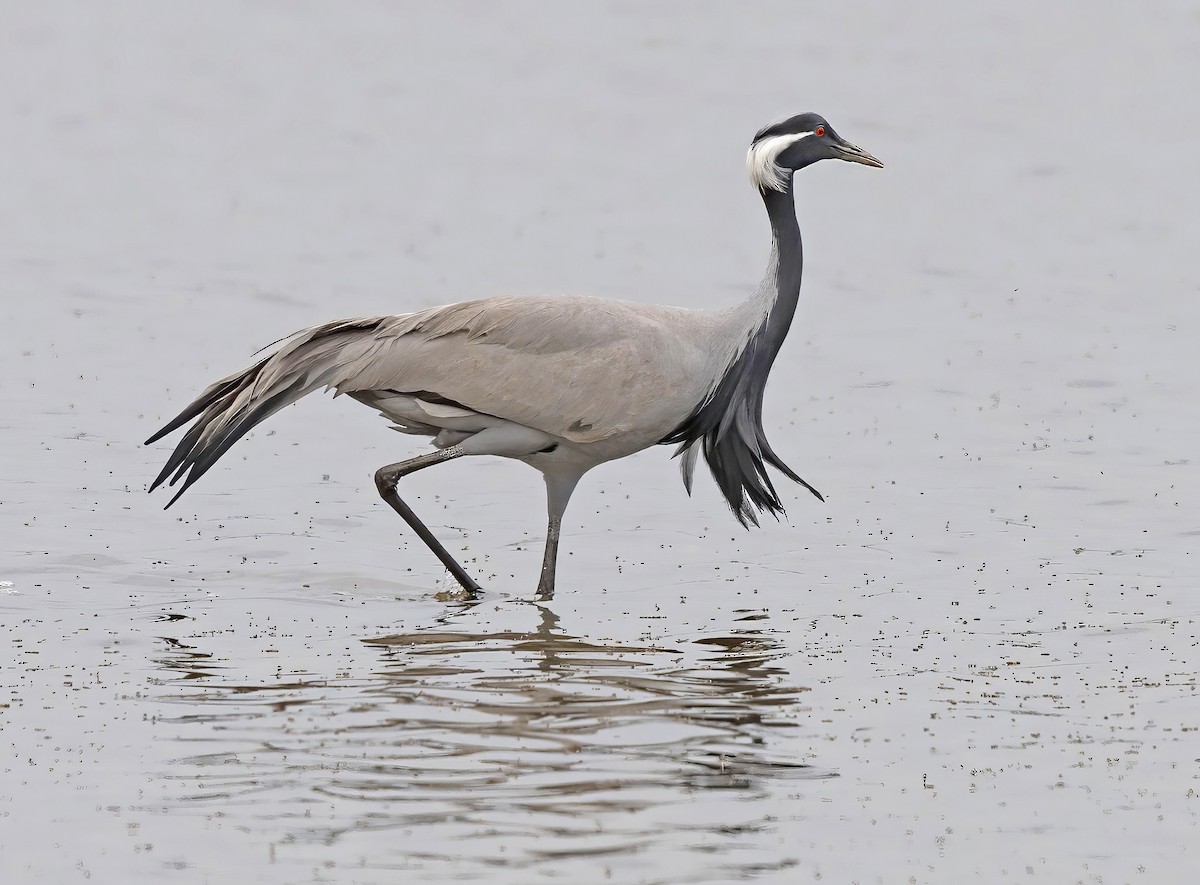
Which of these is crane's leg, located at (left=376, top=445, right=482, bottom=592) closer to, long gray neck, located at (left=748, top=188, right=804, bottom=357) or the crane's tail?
the crane's tail

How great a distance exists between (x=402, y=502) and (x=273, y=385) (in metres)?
0.97

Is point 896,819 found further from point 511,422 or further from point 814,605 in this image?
point 511,422

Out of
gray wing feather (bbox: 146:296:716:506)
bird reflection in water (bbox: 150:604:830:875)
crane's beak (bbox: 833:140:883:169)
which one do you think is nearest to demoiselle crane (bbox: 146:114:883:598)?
gray wing feather (bbox: 146:296:716:506)

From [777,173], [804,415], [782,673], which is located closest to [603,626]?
[782,673]

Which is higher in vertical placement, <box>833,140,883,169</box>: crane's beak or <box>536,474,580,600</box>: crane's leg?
<box>833,140,883,169</box>: crane's beak

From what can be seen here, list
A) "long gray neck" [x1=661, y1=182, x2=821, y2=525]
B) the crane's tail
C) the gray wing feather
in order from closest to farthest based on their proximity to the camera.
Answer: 1. the gray wing feather
2. the crane's tail
3. "long gray neck" [x1=661, y1=182, x2=821, y2=525]

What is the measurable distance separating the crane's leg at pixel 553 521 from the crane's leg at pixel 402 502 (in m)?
0.37

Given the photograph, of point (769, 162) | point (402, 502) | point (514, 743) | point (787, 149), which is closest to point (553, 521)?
point (402, 502)

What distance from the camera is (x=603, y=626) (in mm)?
9188

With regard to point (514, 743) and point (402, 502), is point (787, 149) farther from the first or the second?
point (514, 743)

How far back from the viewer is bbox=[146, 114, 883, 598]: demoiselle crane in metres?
9.66

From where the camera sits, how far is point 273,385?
9.78 meters

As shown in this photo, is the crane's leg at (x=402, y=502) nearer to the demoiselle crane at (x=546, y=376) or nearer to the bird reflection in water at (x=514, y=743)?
the demoiselle crane at (x=546, y=376)

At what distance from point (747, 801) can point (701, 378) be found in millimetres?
3692
